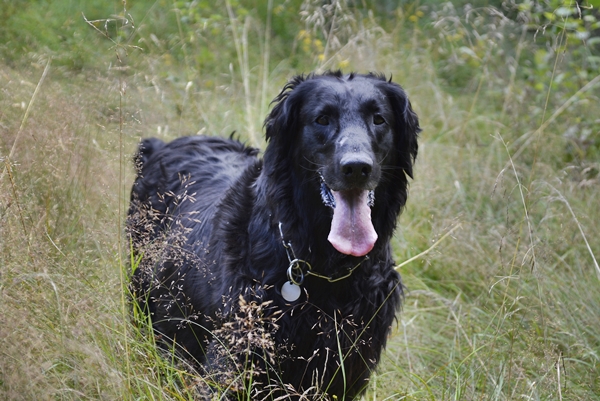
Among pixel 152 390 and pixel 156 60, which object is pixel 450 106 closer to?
pixel 156 60

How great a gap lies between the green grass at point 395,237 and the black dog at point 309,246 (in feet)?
0.85

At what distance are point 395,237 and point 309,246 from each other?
191cm

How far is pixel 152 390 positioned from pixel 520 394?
157 cm

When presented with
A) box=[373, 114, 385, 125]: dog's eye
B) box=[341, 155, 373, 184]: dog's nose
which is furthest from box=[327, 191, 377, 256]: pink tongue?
box=[373, 114, 385, 125]: dog's eye

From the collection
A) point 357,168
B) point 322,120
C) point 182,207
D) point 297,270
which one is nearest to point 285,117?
point 322,120

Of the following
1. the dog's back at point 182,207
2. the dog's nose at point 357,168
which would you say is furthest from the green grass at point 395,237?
the dog's nose at point 357,168

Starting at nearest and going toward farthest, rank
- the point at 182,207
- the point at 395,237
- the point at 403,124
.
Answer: the point at 403,124
the point at 182,207
the point at 395,237

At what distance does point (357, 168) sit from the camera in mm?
2760

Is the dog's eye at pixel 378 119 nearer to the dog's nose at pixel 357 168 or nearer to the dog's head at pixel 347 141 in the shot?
the dog's head at pixel 347 141

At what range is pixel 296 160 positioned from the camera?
10.2 feet

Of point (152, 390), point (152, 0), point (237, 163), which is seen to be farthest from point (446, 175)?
point (152, 0)

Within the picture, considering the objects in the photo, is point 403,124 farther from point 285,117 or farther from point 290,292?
point 290,292

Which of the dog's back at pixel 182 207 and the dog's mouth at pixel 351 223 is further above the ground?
the dog's mouth at pixel 351 223

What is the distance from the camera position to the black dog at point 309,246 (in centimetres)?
286
